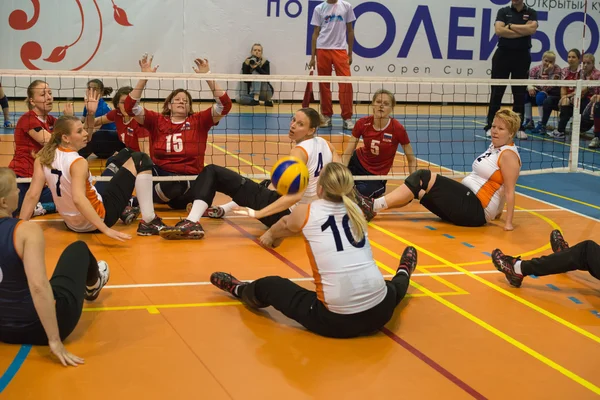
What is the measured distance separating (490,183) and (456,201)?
40cm

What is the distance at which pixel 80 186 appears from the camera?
6031 mm

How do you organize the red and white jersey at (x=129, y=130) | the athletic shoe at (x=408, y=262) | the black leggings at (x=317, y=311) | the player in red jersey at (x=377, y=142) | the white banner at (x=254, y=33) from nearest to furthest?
the black leggings at (x=317, y=311) → the athletic shoe at (x=408, y=262) → the player in red jersey at (x=377, y=142) → the red and white jersey at (x=129, y=130) → the white banner at (x=254, y=33)

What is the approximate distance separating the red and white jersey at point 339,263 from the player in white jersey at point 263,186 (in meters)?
1.83

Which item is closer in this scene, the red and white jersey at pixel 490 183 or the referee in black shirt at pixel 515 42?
the red and white jersey at pixel 490 183

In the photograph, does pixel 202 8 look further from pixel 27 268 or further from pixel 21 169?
pixel 27 268

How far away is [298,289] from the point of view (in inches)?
186

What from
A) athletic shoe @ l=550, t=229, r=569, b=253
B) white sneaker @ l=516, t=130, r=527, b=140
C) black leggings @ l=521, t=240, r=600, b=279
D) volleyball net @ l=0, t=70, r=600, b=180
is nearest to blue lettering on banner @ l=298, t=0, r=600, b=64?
volleyball net @ l=0, t=70, r=600, b=180

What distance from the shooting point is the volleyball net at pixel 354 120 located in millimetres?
8234

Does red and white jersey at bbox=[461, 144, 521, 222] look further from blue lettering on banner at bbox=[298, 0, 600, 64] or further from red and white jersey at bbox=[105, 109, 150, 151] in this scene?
blue lettering on banner at bbox=[298, 0, 600, 64]

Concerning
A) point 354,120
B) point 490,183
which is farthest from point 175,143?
point 354,120

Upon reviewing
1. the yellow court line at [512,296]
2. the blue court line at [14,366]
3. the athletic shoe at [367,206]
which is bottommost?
the blue court line at [14,366]

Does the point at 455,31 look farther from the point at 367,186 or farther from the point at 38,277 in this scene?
the point at 38,277

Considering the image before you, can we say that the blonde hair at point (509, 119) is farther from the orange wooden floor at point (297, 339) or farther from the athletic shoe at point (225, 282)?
the athletic shoe at point (225, 282)

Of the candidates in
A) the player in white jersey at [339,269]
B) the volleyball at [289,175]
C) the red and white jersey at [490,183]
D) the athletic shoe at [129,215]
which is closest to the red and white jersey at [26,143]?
the athletic shoe at [129,215]
